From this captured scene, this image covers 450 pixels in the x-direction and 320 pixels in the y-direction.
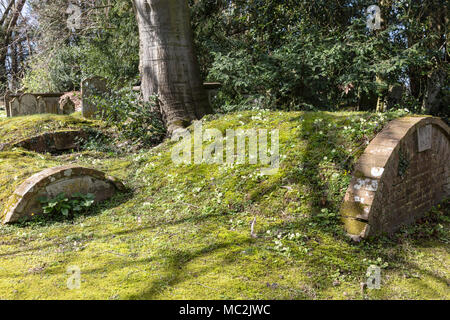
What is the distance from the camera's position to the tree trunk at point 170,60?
7977 mm

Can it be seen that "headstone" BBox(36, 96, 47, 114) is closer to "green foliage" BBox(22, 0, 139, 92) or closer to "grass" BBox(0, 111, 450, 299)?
"green foliage" BBox(22, 0, 139, 92)

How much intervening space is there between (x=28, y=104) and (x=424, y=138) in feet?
30.3

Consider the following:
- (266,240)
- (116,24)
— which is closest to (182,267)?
(266,240)

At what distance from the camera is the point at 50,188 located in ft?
16.3

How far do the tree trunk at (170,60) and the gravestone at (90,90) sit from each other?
1.64 meters

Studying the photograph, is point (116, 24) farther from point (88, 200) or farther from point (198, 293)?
point (198, 293)

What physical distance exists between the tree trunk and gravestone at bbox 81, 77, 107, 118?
1.64 m

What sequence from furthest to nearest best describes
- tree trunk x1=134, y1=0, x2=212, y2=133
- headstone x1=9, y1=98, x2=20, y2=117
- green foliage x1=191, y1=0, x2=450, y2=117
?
headstone x1=9, y1=98, x2=20, y2=117, tree trunk x1=134, y1=0, x2=212, y2=133, green foliage x1=191, y1=0, x2=450, y2=117

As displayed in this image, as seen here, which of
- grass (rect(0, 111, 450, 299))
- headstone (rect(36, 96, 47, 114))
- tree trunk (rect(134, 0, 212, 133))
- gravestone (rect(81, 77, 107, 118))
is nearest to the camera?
grass (rect(0, 111, 450, 299))

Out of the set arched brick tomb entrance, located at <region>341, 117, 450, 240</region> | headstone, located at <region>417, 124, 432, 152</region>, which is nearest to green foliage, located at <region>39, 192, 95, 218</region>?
arched brick tomb entrance, located at <region>341, 117, 450, 240</region>

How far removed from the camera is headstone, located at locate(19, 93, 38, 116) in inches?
384

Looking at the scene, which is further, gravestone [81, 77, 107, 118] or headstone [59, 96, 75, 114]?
headstone [59, 96, 75, 114]

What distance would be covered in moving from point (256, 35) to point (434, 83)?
4.39 meters

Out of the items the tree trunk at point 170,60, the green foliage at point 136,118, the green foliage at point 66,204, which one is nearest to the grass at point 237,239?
the green foliage at point 66,204
